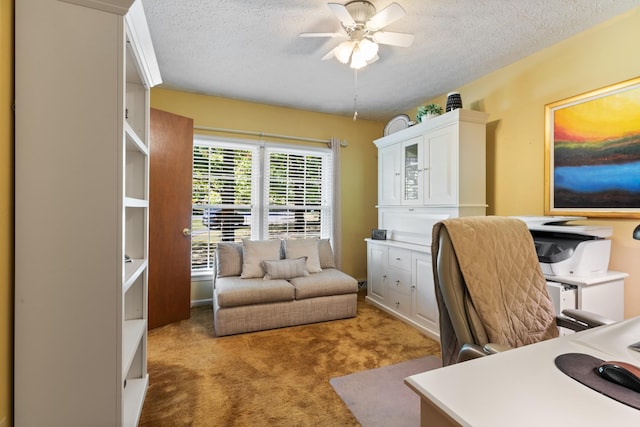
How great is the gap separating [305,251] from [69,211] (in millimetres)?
2516

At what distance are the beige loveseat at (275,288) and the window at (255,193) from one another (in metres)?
0.44

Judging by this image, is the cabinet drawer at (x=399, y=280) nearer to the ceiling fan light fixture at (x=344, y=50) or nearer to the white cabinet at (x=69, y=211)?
the ceiling fan light fixture at (x=344, y=50)

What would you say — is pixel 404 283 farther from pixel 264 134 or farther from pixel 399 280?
pixel 264 134

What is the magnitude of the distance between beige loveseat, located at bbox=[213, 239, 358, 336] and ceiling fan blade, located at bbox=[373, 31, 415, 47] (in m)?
2.21

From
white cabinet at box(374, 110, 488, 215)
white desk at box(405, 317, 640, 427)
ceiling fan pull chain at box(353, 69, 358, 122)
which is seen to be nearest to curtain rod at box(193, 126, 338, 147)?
ceiling fan pull chain at box(353, 69, 358, 122)

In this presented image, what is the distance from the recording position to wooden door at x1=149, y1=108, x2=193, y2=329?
9.64 feet

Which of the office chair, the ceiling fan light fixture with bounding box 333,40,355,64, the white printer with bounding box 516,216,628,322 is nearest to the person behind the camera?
the office chair

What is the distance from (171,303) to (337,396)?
2.03 metres

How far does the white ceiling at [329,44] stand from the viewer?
200cm

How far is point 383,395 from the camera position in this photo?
189cm

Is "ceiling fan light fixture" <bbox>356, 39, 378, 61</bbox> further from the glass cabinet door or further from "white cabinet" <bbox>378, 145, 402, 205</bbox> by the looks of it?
"white cabinet" <bbox>378, 145, 402, 205</bbox>

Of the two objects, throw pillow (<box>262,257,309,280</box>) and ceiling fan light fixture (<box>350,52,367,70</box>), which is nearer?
ceiling fan light fixture (<box>350,52,367,70</box>)

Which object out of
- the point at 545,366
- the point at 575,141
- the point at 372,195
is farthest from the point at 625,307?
the point at 372,195

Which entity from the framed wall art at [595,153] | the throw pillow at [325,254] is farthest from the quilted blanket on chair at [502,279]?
the throw pillow at [325,254]
